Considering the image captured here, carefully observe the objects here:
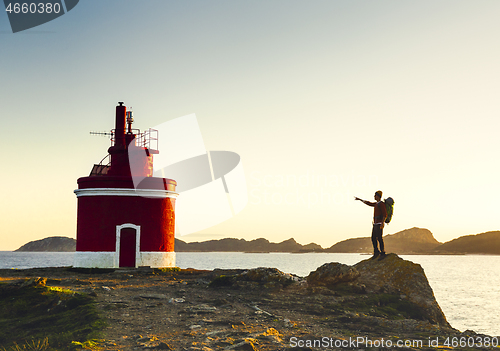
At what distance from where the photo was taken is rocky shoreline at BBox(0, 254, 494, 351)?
9734mm

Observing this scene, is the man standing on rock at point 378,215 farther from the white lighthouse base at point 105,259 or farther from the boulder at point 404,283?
the white lighthouse base at point 105,259

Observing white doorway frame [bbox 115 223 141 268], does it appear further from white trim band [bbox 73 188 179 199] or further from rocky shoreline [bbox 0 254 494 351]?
rocky shoreline [bbox 0 254 494 351]

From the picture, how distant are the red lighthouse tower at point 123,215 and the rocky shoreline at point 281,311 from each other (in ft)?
18.2

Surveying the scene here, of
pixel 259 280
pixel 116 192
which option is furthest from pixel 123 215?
pixel 259 280

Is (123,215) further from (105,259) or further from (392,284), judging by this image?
(392,284)

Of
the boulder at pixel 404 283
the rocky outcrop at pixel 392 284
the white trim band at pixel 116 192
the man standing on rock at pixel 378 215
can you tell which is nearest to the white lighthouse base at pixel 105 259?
the white trim band at pixel 116 192

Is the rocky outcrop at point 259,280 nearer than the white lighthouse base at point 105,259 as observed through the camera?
Yes

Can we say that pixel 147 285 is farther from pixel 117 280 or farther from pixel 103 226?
pixel 103 226

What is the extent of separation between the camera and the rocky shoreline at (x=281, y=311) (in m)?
9.73

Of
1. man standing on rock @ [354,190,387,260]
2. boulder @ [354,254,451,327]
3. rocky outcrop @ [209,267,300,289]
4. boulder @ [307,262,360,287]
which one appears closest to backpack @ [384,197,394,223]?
man standing on rock @ [354,190,387,260]

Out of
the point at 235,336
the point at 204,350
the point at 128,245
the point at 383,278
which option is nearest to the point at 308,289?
the point at 383,278

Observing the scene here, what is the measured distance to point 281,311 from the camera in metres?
12.4

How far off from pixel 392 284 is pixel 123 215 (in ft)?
49.0

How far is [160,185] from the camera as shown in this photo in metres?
24.9
